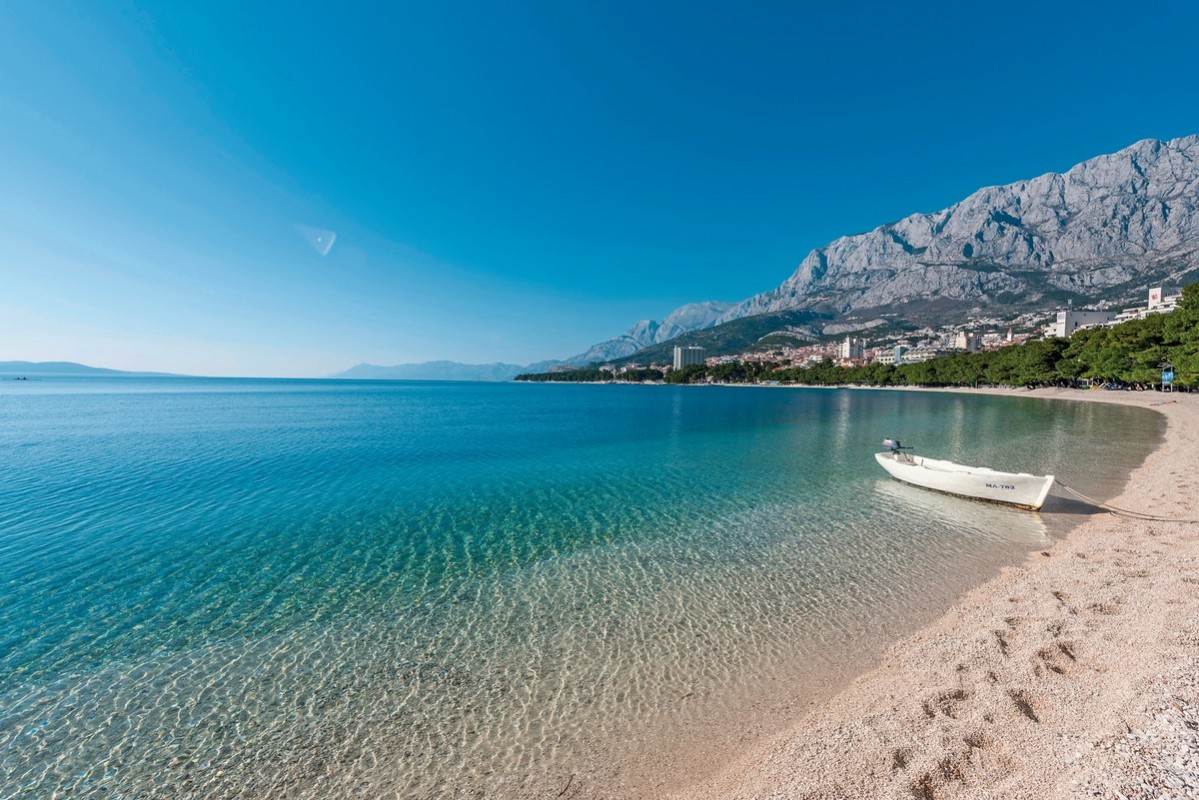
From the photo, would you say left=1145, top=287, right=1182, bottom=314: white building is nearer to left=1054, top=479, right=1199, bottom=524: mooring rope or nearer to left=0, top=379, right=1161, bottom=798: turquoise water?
left=0, top=379, right=1161, bottom=798: turquoise water

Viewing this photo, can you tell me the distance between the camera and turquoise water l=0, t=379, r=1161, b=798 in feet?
18.4

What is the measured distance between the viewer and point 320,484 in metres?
20.0

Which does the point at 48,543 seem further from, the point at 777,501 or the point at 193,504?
the point at 777,501

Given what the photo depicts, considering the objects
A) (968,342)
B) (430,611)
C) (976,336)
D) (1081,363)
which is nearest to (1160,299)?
(968,342)

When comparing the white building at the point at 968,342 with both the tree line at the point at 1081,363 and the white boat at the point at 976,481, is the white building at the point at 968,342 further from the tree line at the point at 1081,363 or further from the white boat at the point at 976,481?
the white boat at the point at 976,481

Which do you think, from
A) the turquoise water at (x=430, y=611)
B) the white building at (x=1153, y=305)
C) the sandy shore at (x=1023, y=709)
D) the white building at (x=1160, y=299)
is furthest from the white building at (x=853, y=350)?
the sandy shore at (x=1023, y=709)

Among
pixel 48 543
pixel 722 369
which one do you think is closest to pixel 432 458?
pixel 48 543

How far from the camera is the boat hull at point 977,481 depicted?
14.7 m

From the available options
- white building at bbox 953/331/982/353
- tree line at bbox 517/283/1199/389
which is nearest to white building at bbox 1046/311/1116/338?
white building at bbox 953/331/982/353

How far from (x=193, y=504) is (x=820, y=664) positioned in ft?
64.2

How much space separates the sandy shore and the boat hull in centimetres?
588

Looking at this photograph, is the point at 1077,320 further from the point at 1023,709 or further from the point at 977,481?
the point at 1023,709

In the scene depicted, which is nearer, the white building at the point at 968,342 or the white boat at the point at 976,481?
the white boat at the point at 976,481

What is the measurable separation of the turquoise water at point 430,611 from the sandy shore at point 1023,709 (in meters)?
0.95
